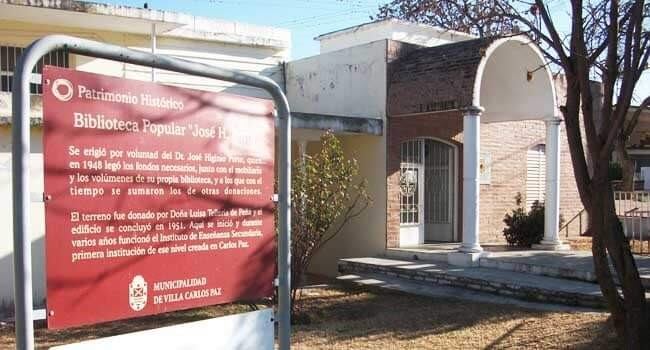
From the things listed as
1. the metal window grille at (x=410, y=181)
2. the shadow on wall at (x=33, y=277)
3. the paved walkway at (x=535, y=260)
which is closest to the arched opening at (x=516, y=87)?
the metal window grille at (x=410, y=181)

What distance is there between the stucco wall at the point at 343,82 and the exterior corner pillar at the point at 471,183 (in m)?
2.18

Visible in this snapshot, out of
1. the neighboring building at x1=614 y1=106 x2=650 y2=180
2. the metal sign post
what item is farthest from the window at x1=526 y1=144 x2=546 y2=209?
the metal sign post

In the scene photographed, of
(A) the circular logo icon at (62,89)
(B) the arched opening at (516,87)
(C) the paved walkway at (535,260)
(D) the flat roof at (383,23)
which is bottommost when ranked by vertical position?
(C) the paved walkway at (535,260)

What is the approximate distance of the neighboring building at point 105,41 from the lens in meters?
9.28

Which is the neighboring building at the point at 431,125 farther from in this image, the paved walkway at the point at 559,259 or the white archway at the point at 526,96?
the paved walkway at the point at 559,259

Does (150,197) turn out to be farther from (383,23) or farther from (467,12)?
(383,23)

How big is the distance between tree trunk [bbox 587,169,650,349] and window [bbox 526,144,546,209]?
1115cm

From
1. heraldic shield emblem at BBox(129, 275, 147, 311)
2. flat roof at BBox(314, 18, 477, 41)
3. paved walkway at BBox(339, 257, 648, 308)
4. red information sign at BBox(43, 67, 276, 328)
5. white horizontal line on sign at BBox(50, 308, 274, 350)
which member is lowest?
paved walkway at BBox(339, 257, 648, 308)

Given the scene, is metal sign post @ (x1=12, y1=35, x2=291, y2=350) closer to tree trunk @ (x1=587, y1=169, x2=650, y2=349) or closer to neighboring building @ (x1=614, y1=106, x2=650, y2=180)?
tree trunk @ (x1=587, y1=169, x2=650, y2=349)

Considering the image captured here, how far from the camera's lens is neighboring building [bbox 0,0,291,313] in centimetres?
928

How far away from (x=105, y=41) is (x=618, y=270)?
10164 millimetres

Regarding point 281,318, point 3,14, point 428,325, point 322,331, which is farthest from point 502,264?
point 3,14

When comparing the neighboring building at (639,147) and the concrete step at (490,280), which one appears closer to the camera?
the concrete step at (490,280)

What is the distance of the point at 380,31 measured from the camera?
630 inches
